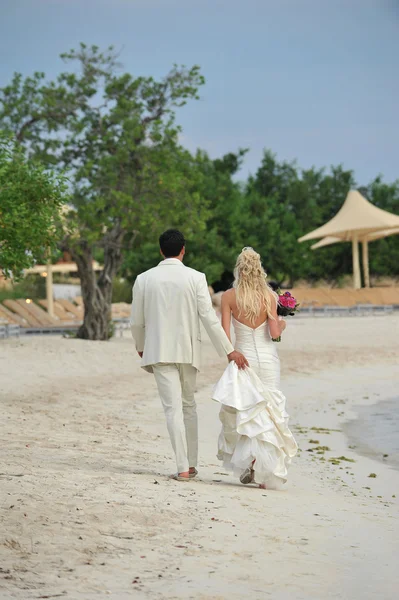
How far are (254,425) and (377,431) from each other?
517 centimetres

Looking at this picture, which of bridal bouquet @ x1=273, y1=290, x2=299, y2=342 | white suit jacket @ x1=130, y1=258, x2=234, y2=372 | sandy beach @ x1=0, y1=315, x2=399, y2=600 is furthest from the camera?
bridal bouquet @ x1=273, y1=290, x2=299, y2=342

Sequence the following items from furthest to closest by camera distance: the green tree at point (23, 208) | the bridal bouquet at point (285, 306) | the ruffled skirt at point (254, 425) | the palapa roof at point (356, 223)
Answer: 1. the palapa roof at point (356, 223)
2. the green tree at point (23, 208)
3. the bridal bouquet at point (285, 306)
4. the ruffled skirt at point (254, 425)

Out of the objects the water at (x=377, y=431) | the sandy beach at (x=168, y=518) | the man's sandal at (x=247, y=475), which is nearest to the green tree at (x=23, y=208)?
the sandy beach at (x=168, y=518)

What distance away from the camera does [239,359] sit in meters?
6.24

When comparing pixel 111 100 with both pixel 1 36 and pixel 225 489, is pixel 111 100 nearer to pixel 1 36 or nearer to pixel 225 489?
pixel 225 489

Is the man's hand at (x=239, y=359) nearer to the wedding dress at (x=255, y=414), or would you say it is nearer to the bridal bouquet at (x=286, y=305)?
the wedding dress at (x=255, y=414)

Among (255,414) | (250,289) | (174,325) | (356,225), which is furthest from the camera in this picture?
(356,225)

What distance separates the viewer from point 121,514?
5117mm

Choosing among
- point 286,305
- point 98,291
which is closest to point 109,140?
point 98,291

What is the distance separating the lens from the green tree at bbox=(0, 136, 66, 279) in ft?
46.8

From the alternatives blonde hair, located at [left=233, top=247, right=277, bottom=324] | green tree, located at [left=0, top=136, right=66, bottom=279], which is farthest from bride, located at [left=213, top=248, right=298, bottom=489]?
green tree, located at [left=0, top=136, right=66, bottom=279]

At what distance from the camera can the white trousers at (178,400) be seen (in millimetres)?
6086

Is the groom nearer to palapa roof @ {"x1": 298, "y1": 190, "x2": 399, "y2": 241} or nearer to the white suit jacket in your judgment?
the white suit jacket

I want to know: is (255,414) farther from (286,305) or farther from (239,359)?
(286,305)
